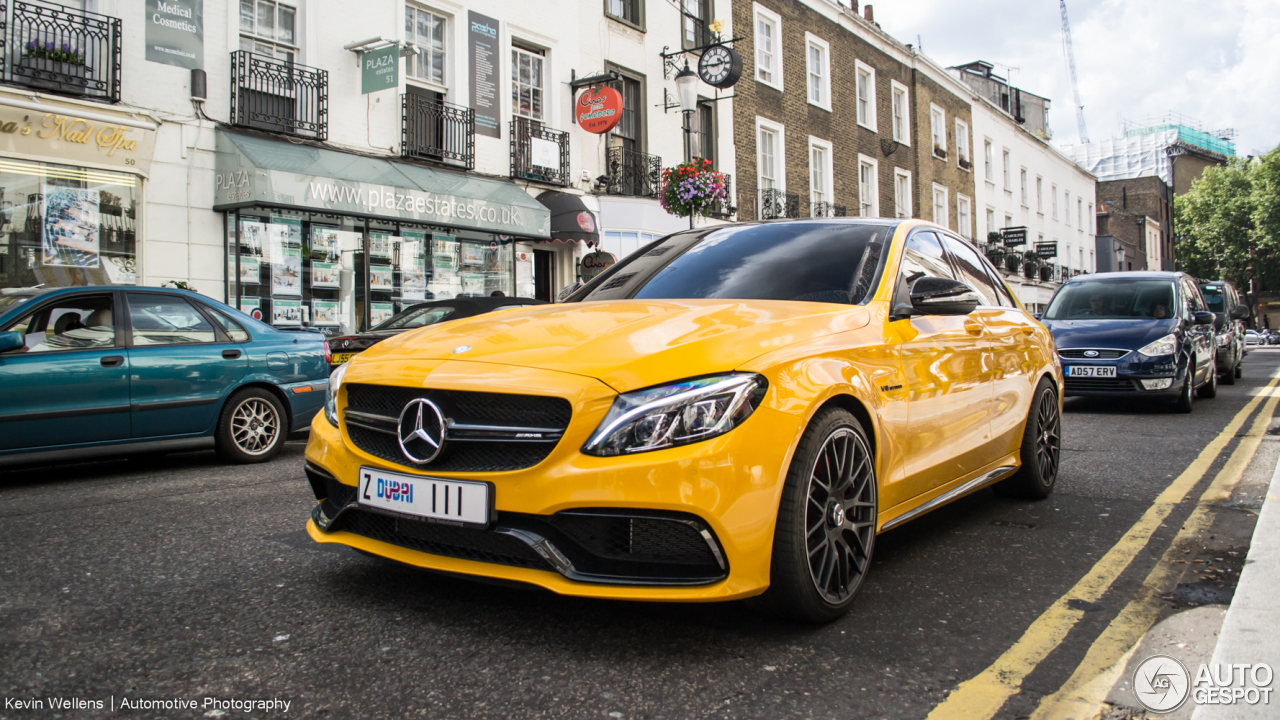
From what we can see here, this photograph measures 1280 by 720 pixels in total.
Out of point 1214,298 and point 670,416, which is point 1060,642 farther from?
point 1214,298

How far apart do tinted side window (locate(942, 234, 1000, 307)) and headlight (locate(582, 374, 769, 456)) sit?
2508 millimetres

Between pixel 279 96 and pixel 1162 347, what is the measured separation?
1234cm

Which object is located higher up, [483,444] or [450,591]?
[483,444]

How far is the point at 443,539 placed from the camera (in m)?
2.74

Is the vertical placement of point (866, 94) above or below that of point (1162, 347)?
above

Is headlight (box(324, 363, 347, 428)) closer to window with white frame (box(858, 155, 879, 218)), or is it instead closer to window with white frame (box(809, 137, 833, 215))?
window with white frame (box(809, 137, 833, 215))

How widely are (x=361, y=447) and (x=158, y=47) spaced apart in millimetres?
11456

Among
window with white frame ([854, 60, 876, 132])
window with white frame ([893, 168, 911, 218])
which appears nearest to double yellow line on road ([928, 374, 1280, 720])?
window with white frame ([854, 60, 876, 132])

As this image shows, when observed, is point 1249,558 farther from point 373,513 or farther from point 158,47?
point 158,47

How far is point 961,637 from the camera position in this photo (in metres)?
2.84

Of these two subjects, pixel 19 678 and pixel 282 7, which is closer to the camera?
pixel 19 678

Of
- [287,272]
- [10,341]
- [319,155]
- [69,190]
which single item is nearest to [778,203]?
[319,155]

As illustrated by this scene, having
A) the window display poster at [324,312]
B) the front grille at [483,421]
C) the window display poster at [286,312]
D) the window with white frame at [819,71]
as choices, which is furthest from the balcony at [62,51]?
the window with white frame at [819,71]

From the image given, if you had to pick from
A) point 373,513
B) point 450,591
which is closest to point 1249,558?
point 450,591
